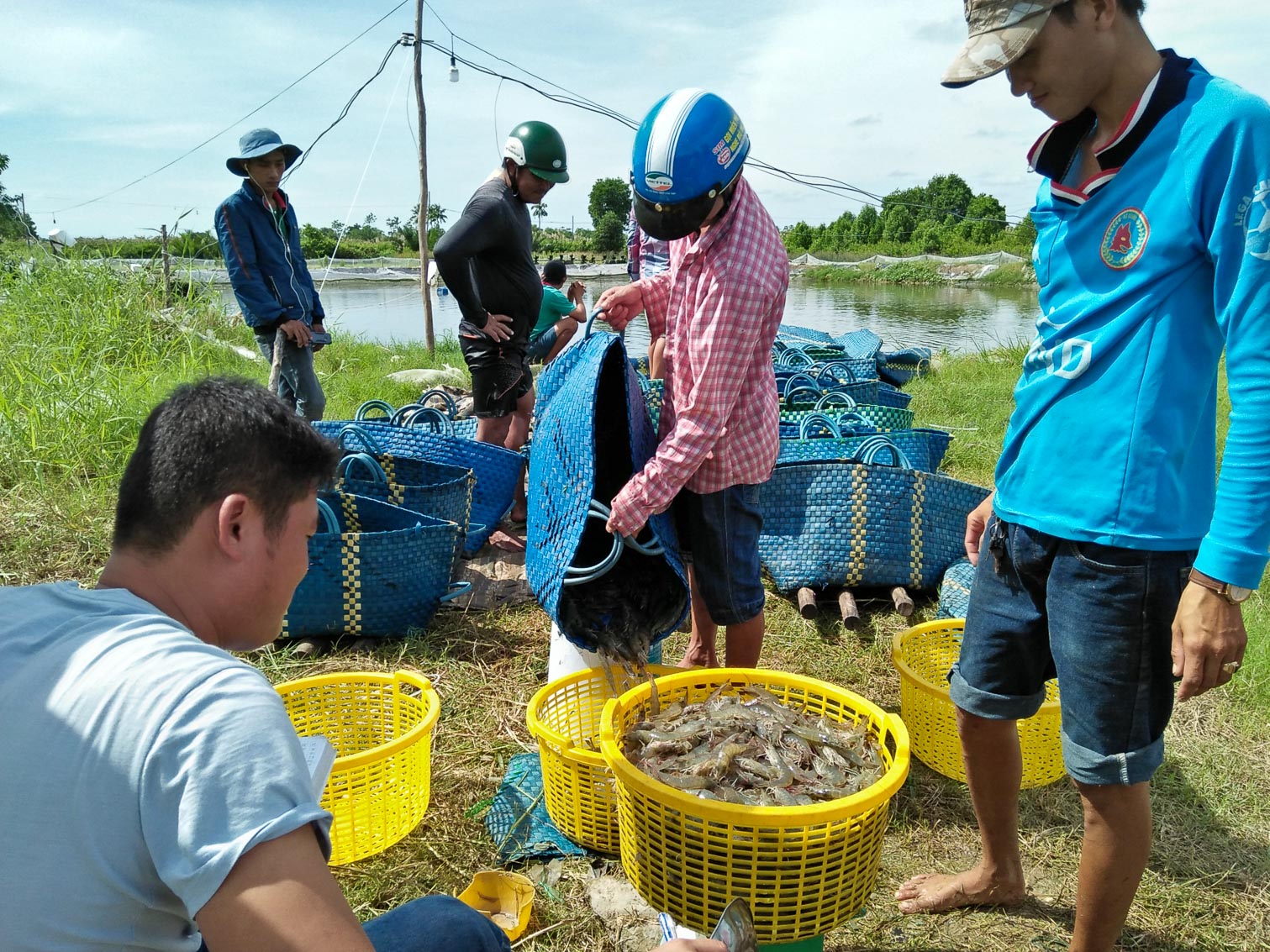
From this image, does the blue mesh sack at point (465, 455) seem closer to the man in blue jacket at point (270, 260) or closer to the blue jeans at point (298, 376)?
the man in blue jacket at point (270, 260)

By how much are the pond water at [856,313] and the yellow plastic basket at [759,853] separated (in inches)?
415

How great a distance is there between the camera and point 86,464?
198 inches

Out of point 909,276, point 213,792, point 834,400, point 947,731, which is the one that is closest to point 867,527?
point 947,731

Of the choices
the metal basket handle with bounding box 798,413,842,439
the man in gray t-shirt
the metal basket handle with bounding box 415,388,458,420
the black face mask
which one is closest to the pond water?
the metal basket handle with bounding box 415,388,458,420

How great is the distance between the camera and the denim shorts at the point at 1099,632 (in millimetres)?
1624

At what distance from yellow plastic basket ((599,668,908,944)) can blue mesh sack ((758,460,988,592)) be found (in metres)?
2.22

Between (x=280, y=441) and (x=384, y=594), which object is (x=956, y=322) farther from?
(x=280, y=441)

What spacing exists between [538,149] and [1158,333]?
11.0 ft

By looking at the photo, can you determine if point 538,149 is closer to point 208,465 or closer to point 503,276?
point 503,276

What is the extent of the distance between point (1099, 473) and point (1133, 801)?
0.68 m

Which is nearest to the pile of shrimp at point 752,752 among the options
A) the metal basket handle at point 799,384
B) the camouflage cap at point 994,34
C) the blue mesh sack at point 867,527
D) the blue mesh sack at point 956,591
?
the camouflage cap at point 994,34

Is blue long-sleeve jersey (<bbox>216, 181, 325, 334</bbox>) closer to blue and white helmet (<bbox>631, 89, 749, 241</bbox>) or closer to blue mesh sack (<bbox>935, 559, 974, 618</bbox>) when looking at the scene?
blue and white helmet (<bbox>631, 89, 749, 241</bbox>)

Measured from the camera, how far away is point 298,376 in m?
5.04

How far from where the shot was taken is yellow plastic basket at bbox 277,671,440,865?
229 cm
